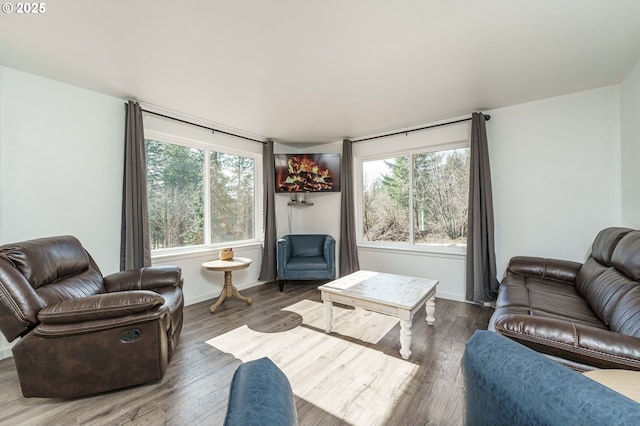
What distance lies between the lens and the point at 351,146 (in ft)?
14.5

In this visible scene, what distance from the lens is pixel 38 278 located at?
67.3 inches

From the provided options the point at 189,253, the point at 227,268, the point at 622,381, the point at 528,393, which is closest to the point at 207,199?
the point at 189,253

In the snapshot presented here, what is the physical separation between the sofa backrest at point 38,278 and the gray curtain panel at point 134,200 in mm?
497

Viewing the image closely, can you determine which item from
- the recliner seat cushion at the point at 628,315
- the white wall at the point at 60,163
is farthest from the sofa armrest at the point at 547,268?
the white wall at the point at 60,163

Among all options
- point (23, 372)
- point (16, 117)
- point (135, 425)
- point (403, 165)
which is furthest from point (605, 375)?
point (16, 117)

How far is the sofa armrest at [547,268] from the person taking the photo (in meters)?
2.45

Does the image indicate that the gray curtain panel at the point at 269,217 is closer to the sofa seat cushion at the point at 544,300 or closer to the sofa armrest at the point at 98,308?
the sofa armrest at the point at 98,308

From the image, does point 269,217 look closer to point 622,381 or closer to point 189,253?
point 189,253

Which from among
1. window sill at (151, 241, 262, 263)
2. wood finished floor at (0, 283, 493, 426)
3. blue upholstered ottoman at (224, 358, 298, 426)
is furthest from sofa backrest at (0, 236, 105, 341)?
blue upholstered ottoman at (224, 358, 298, 426)

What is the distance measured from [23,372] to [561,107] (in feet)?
16.6

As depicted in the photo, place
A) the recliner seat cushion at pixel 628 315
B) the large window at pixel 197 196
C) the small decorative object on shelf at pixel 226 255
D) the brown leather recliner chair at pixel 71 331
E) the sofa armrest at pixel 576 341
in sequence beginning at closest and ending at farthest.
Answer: the sofa armrest at pixel 576 341, the recliner seat cushion at pixel 628 315, the brown leather recliner chair at pixel 71 331, the large window at pixel 197 196, the small decorative object on shelf at pixel 226 255

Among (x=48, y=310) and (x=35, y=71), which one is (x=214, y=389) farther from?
(x=35, y=71)

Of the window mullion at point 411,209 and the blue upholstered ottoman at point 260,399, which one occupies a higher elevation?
the window mullion at point 411,209

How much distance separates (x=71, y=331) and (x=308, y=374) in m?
1.52
